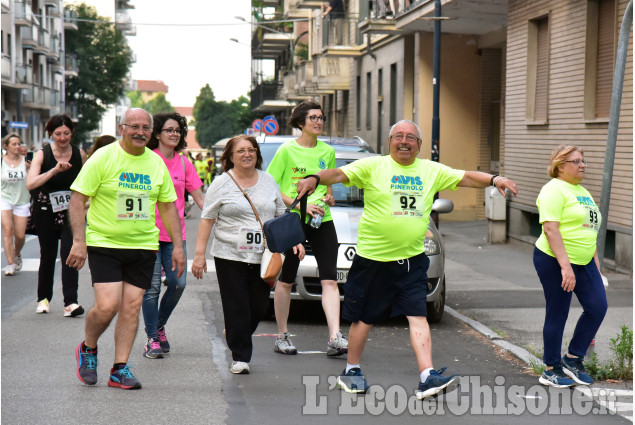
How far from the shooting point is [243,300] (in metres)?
7.56

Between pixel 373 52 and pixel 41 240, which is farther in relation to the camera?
pixel 373 52

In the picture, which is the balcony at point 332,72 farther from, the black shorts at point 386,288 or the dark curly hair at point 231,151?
the black shorts at point 386,288

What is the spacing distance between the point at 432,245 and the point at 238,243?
314 centimetres

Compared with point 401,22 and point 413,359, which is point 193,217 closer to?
point 401,22

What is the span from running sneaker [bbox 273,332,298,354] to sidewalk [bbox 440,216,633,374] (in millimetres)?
1977

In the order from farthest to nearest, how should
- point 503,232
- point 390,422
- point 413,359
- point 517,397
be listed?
point 503,232, point 413,359, point 517,397, point 390,422

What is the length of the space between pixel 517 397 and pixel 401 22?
63.5ft

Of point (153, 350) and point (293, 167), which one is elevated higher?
point (293, 167)

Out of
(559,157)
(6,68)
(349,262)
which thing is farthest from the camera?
(6,68)

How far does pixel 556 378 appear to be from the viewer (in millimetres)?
7234

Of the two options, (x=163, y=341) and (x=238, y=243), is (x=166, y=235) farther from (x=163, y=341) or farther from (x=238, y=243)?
(x=163, y=341)

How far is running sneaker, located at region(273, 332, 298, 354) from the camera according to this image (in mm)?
8406

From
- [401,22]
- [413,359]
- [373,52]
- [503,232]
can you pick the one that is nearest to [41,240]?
[413,359]

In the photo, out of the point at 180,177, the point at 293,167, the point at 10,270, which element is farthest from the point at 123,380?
the point at 10,270
